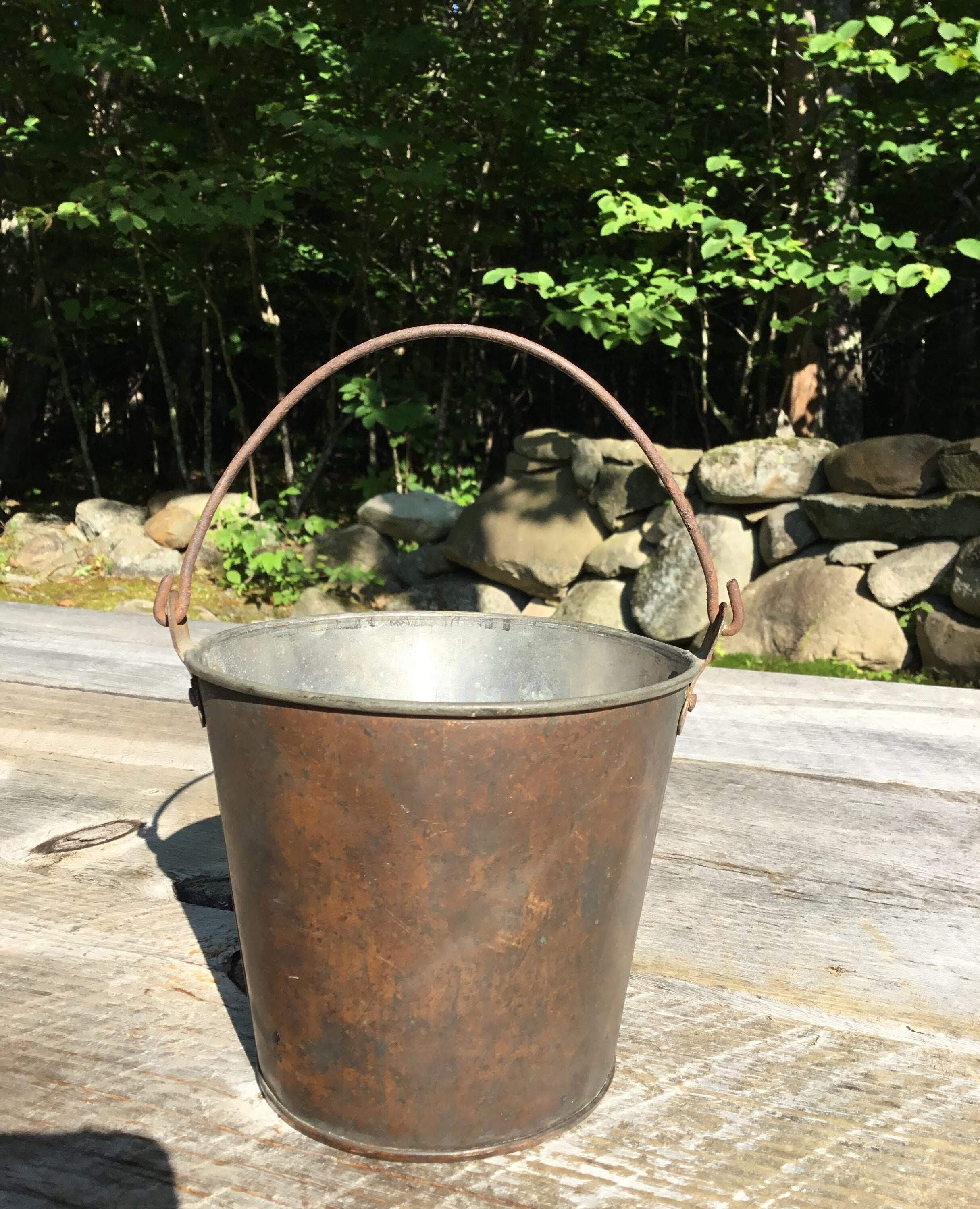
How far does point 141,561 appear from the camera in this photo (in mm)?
6645

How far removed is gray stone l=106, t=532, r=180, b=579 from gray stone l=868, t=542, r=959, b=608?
4202 mm

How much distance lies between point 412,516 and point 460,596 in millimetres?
793

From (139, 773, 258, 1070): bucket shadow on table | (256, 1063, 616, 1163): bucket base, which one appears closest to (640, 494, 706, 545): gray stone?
(139, 773, 258, 1070): bucket shadow on table

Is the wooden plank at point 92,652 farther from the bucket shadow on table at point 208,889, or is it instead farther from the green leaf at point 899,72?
the green leaf at point 899,72

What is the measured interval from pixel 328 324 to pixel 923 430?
4508 millimetres

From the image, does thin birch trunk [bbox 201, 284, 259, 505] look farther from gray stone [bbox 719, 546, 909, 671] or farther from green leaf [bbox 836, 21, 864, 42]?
green leaf [bbox 836, 21, 864, 42]

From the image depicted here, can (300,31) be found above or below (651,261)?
above

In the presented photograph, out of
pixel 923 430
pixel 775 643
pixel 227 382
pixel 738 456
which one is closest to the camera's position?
pixel 775 643

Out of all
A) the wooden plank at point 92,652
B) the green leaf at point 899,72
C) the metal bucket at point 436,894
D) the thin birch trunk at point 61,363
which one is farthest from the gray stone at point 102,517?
the metal bucket at point 436,894

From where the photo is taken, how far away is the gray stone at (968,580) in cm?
444

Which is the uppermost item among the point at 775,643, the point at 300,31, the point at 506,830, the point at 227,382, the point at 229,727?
the point at 300,31

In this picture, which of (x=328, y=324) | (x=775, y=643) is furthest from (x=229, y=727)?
(x=328, y=324)

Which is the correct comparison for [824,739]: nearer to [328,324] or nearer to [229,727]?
[229,727]

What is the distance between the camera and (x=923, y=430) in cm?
758
